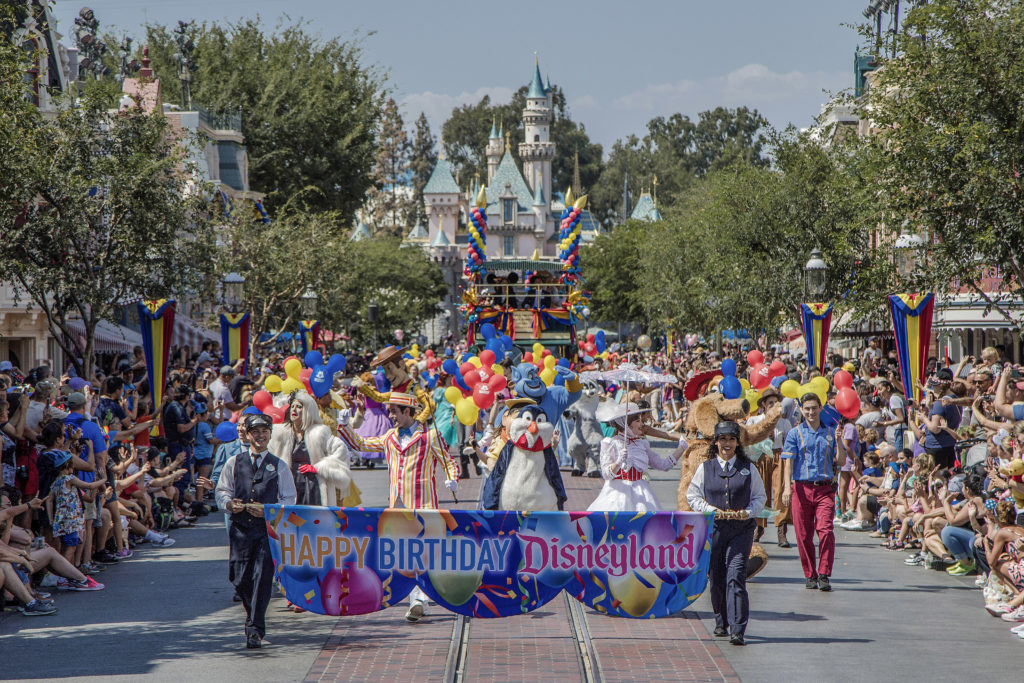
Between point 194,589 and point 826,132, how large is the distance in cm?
2618

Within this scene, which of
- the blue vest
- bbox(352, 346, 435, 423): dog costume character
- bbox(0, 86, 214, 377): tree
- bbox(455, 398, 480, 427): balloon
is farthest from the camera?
bbox(0, 86, 214, 377): tree

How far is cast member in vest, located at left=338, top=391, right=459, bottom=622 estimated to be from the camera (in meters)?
9.97

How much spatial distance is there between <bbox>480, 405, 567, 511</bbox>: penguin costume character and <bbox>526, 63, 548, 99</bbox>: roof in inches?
4392

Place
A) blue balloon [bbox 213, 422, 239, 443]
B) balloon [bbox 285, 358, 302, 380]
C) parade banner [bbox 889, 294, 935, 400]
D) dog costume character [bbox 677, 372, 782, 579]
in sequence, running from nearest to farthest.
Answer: dog costume character [bbox 677, 372, 782, 579]
blue balloon [bbox 213, 422, 239, 443]
balloon [bbox 285, 358, 302, 380]
parade banner [bbox 889, 294, 935, 400]

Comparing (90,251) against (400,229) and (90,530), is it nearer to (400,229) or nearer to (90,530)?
(90,530)

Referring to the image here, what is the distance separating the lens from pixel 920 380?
15.3 metres

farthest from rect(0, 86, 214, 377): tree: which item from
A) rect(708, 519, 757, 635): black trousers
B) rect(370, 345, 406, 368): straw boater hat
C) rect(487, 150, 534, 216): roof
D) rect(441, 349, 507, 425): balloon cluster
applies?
rect(487, 150, 534, 216): roof

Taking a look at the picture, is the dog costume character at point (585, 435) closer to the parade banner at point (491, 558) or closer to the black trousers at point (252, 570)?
the parade banner at point (491, 558)

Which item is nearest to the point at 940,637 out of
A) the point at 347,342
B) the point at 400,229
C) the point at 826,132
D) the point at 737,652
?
the point at 737,652

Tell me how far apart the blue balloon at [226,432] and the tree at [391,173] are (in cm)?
8551

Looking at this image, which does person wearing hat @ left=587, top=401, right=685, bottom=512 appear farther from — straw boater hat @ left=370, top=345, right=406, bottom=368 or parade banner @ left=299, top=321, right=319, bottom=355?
parade banner @ left=299, top=321, right=319, bottom=355

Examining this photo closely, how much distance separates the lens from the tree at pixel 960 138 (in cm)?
1667

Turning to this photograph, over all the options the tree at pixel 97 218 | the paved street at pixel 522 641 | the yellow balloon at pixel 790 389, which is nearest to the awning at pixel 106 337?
the tree at pixel 97 218

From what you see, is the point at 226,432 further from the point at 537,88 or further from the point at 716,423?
the point at 537,88
